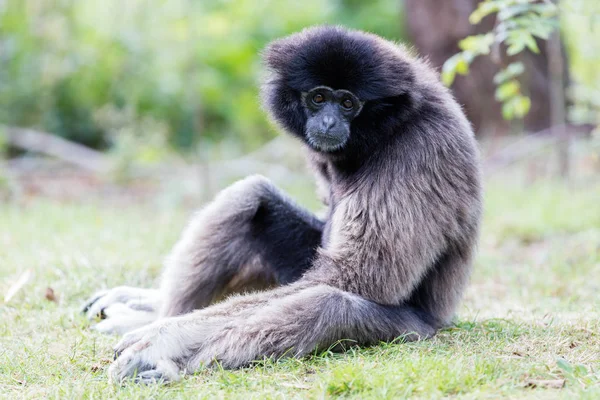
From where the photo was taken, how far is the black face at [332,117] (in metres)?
5.46

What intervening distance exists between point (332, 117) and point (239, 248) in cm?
135

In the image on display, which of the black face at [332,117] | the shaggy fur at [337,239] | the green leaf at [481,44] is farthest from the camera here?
the green leaf at [481,44]

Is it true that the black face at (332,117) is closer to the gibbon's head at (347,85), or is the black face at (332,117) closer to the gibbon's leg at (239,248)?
the gibbon's head at (347,85)

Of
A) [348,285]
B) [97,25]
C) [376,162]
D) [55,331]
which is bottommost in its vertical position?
[55,331]

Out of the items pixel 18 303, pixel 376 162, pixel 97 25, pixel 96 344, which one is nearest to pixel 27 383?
pixel 96 344

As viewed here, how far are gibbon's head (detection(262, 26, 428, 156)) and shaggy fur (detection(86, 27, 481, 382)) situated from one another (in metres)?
0.01

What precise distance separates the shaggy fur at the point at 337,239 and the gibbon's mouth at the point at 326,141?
7cm

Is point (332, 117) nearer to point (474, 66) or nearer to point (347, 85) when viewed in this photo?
point (347, 85)

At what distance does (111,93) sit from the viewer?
49.3ft

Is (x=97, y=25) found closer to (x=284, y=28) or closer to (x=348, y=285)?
(x=284, y=28)

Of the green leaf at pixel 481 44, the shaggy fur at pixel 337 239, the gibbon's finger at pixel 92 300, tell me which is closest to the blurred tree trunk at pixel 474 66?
the green leaf at pixel 481 44

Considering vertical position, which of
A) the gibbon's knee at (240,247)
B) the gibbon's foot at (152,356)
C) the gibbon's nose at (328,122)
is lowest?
the gibbon's foot at (152,356)

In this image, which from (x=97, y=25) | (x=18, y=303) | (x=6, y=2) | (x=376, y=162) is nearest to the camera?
(x=376, y=162)

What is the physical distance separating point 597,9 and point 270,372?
179 inches
